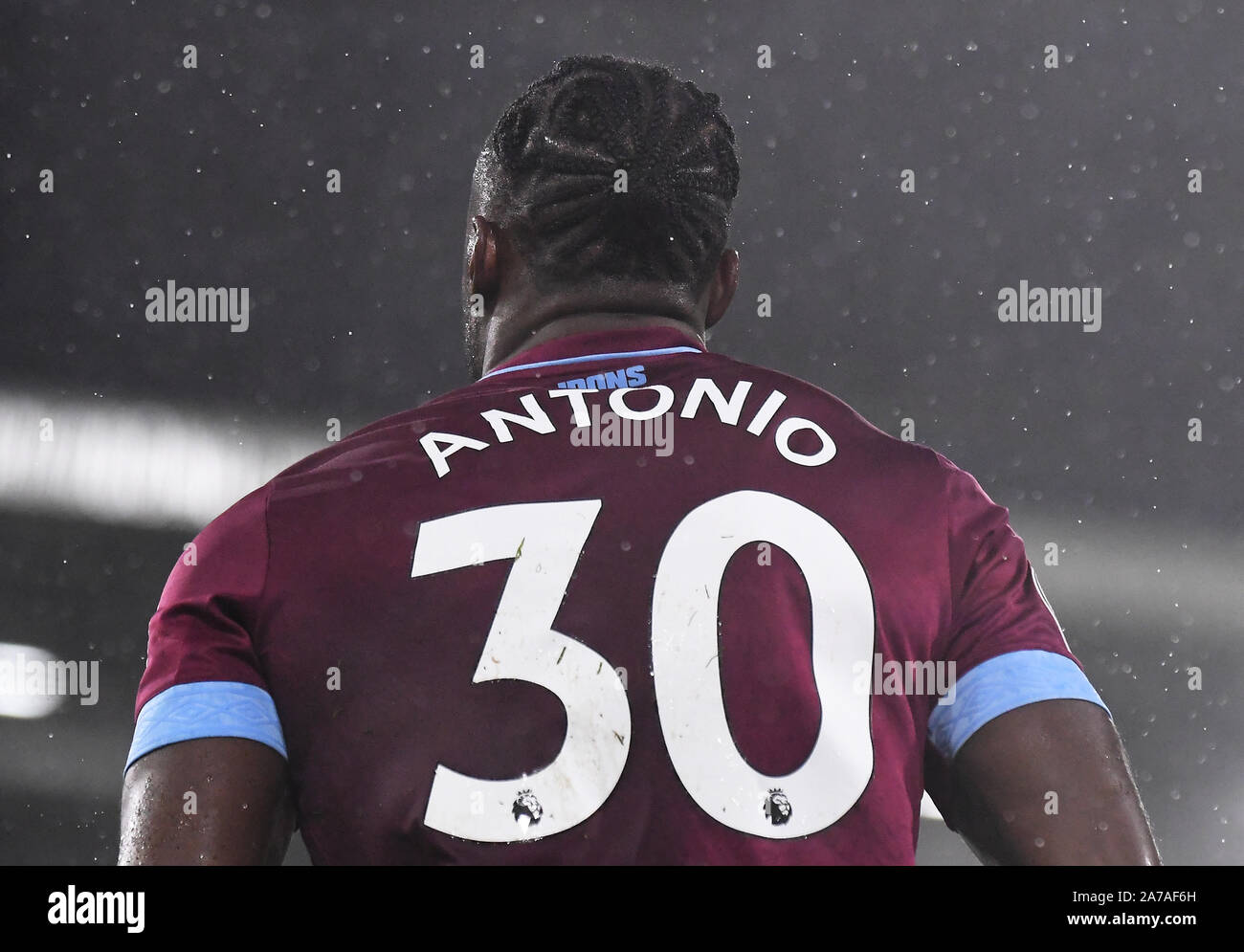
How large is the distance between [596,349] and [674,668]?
22cm

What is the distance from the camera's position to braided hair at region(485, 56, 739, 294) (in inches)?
A: 28.3

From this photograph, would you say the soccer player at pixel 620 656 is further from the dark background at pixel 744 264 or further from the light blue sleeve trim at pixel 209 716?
the dark background at pixel 744 264

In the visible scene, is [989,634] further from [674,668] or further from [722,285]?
[722,285]

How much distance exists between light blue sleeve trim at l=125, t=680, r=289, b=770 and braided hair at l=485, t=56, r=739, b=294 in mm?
311

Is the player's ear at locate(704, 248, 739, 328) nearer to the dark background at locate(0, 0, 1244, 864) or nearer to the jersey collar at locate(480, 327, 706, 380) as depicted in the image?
the jersey collar at locate(480, 327, 706, 380)

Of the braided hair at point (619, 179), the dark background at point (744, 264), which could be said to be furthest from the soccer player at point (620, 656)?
the dark background at point (744, 264)

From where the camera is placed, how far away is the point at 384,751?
0.51 m

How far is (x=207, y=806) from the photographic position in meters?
0.50

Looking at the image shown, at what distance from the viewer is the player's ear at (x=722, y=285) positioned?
768 millimetres

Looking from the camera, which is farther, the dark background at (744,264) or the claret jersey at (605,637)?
the dark background at (744,264)

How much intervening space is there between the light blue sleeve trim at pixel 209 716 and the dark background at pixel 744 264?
1634mm
